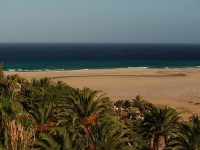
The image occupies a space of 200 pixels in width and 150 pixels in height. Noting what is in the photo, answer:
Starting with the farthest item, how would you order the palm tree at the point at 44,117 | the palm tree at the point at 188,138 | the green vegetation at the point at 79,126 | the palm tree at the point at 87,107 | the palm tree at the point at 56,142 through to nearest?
the palm tree at the point at 44,117 → the palm tree at the point at 87,107 → the palm tree at the point at 188,138 → the palm tree at the point at 56,142 → the green vegetation at the point at 79,126

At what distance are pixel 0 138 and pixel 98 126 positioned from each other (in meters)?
6.97

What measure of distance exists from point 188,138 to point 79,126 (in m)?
7.70

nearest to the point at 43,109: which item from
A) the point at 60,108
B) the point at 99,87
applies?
the point at 60,108

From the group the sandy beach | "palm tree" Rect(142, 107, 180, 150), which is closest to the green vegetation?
"palm tree" Rect(142, 107, 180, 150)

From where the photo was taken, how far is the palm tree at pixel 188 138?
25.8m

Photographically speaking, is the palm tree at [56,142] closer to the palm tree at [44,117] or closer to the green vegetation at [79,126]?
the green vegetation at [79,126]

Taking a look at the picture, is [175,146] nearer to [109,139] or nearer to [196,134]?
[196,134]

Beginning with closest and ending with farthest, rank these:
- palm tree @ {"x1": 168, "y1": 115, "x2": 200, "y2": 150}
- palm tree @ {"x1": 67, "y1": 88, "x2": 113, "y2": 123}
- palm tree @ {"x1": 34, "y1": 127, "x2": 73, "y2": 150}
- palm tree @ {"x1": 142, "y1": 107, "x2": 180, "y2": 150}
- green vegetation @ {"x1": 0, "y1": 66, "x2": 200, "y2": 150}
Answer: green vegetation @ {"x1": 0, "y1": 66, "x2": 200, "y2": 150} → palm tree @ {"x1": 34, "y1": 127, "x2": 73, "y2": 150} → palm tree @ {"x1": 168, "y1": 115, "x2": 200, "y2": 150} → palm tree @ {"x1": 67, "y1": 88, "x2": 113, "y2": 123} → palm tree @ {"x1": 142, "y1": 107, "x2": 180, "y2": 150}

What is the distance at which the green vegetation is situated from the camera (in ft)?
65.0

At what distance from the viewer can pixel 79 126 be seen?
26703mm

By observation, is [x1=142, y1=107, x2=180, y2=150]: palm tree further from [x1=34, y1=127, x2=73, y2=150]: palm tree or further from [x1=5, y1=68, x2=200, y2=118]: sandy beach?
[x1=5, y1=68, x2=200, y2=118]: sandy beach

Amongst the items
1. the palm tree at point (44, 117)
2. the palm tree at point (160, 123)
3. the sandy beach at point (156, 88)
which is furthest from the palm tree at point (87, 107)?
the sandy beach at point (156, 88)

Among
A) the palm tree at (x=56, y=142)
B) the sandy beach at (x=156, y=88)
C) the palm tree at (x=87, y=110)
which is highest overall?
the palm tree at (x=87, y=110)

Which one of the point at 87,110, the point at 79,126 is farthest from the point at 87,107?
the point at 79,126
